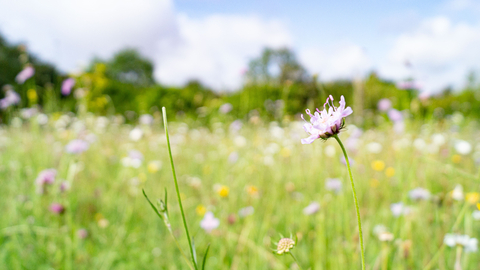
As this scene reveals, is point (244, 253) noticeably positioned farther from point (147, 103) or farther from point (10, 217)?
point (147, 103)

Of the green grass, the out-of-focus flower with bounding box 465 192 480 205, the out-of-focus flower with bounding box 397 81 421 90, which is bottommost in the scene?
the green grass

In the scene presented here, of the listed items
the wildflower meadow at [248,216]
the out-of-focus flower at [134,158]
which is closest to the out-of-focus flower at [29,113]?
the wildflower meadow at [248,216]

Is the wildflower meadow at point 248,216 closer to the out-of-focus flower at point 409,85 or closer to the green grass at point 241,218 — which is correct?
the green grass at point 241,218

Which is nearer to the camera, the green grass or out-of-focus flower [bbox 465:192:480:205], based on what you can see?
out-of-focus flower [bbox 465:192:480:205]

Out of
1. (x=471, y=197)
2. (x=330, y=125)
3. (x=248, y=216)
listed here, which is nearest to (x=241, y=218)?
(x=248, y=216)

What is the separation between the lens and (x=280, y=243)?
17.2 inches

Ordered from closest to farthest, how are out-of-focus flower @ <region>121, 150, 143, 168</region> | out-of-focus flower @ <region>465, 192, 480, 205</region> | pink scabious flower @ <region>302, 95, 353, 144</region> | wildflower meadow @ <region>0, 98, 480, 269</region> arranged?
pink scabious flower @ <region>302, 95, 353, 144</region>, out-of-focus flower @ <region>465, 192, 480, 205</region>, wildflower meadow @ <region>0, 98, 480, 269</region>, out-of-focus flower @ <region>121, 150, 143, 168</region>

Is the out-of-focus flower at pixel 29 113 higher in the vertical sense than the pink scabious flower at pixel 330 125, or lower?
lower

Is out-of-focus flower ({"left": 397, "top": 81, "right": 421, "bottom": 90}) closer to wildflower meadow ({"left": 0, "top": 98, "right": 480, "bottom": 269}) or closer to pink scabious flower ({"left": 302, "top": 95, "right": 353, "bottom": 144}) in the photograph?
wildflower meadow ({"left": 0, "top": 98, "right": 480, "bottom": 269})

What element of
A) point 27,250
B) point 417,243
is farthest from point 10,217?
point 417,243

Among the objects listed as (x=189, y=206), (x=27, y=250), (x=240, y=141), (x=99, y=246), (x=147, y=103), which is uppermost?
(x=27, y=250)

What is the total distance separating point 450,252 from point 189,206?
3.93 ft

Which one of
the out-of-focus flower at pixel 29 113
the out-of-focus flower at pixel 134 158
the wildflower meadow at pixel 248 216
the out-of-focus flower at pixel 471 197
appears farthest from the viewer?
the out-of-focus flower at pixel 29 113

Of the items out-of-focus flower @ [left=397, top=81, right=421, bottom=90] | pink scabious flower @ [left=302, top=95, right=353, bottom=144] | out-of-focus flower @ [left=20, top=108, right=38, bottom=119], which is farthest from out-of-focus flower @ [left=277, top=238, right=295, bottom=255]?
out-of-focus flower @ [left=20, top=108, right=38, bottom=119]
